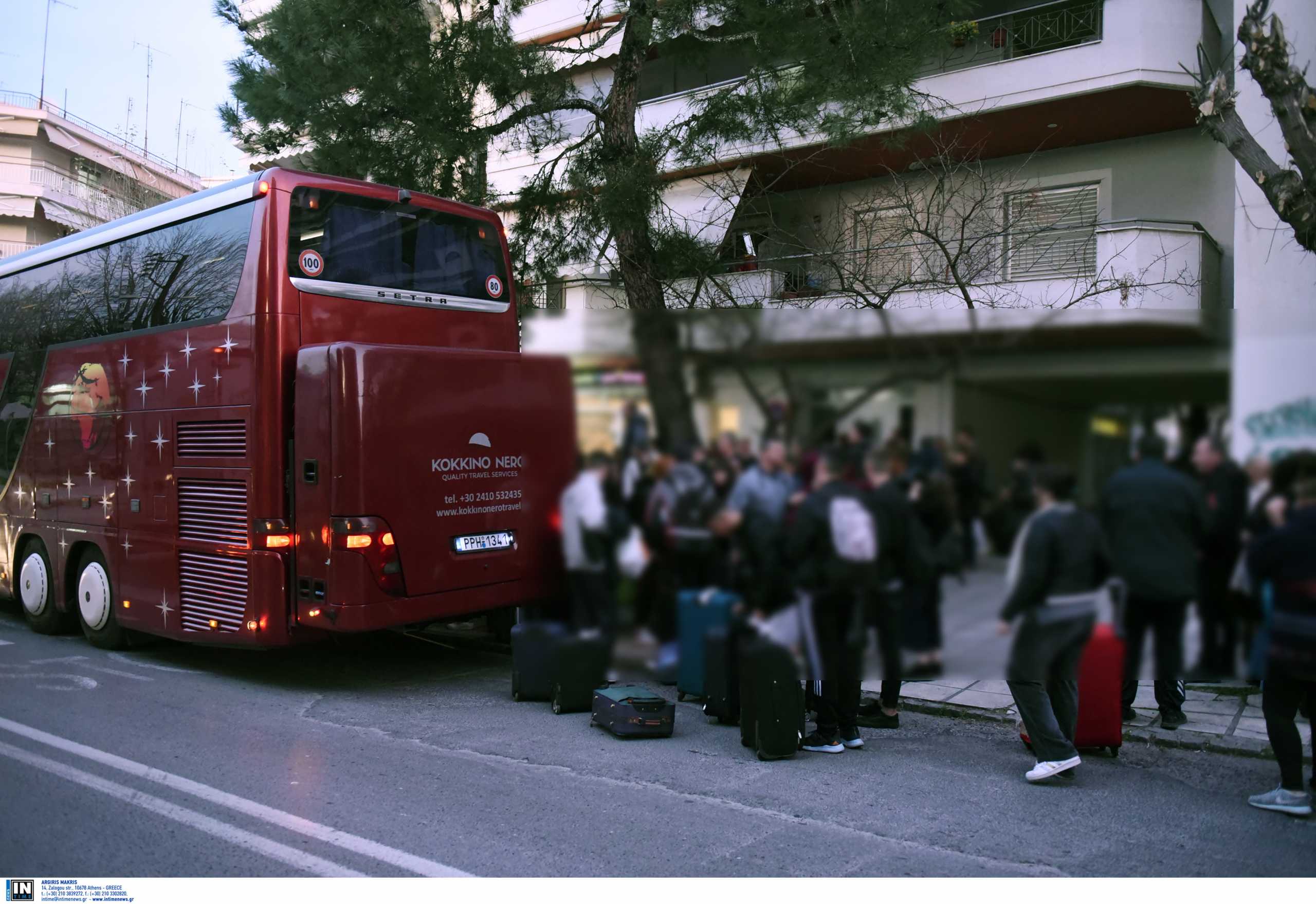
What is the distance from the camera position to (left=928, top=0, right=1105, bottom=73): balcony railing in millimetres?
11336

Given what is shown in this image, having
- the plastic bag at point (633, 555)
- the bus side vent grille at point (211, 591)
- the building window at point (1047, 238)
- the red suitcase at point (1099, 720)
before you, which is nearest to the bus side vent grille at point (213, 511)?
the bus side vent grille at point (211, 591)

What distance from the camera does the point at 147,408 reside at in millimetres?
8070

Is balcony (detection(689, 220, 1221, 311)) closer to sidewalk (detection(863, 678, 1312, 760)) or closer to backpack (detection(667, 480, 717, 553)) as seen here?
sidewalk (detection(863, 678, 1312, 760))

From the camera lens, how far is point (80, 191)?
56.2ft

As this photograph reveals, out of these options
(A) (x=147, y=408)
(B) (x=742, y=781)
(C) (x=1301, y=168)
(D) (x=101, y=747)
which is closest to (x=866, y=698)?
(B) (x=742, y=781)

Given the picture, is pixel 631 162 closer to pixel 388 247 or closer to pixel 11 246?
pixel 388 247

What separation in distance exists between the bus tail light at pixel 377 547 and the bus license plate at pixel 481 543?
0.32m

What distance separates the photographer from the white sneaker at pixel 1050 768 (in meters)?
5.48

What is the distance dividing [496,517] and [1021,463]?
108cm

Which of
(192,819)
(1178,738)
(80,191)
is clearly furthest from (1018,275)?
(80,191)

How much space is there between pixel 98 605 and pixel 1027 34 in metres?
11.8

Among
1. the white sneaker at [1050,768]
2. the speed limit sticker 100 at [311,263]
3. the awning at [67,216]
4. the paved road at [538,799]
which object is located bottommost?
the paved road at [538,799]

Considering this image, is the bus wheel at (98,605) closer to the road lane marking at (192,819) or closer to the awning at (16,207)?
the road lane marking at (192,819)
